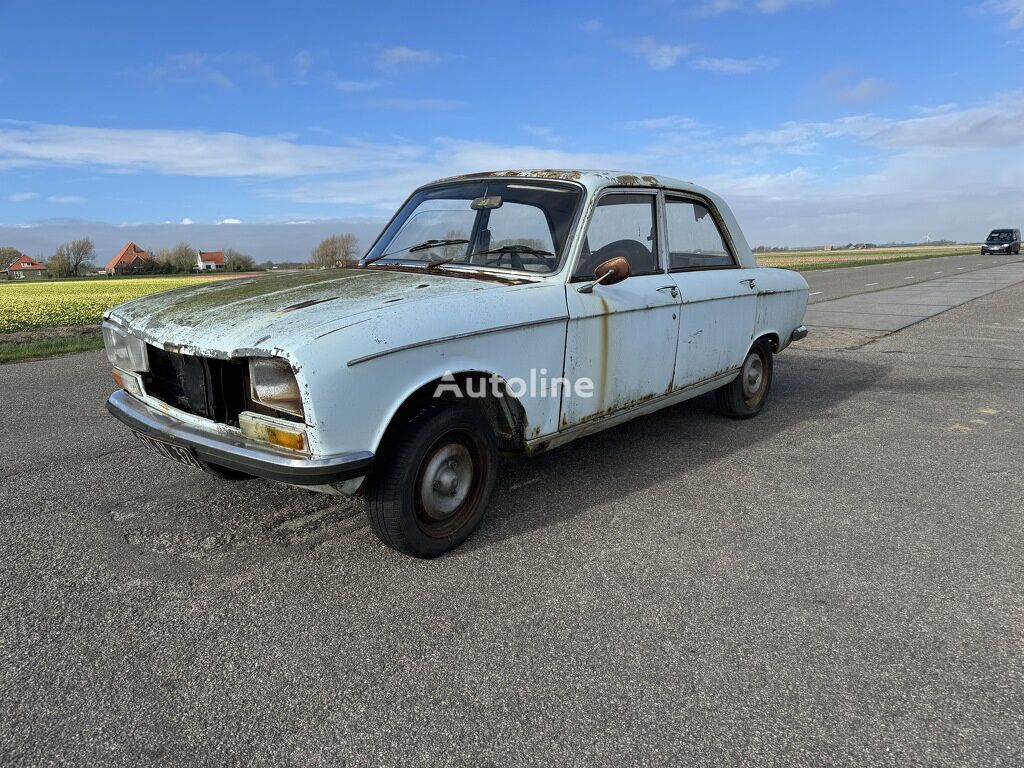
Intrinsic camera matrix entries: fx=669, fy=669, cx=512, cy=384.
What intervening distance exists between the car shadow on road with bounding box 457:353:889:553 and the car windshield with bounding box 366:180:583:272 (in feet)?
3.97

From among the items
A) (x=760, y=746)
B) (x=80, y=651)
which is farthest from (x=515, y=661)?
(x=80, y=651)

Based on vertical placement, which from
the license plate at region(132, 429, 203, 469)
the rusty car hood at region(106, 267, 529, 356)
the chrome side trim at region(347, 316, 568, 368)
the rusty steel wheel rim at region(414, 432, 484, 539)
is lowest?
the rusty steel wheel rim at region(414, 432, 484, 539)

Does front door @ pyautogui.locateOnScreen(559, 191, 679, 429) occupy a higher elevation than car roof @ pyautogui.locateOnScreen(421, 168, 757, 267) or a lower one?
lower

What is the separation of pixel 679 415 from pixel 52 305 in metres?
14.3

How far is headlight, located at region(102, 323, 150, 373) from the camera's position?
2.94m

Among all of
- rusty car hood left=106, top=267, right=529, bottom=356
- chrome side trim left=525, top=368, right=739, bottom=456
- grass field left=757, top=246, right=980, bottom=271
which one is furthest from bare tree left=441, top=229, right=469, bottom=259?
grass field left=757, top=246, right=980, bottom=271

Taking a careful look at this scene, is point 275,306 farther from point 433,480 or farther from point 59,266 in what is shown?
point 59,266

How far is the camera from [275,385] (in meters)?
2.44

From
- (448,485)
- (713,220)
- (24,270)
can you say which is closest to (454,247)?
(448,485)

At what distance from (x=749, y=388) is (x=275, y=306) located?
364 centimetres

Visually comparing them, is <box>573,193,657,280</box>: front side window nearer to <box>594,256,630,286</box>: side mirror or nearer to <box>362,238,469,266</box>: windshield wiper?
<box>594,256,630,286</box>: side mirror

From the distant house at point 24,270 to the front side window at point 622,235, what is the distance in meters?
58.2

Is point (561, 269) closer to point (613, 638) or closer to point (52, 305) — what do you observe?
point (613, 638)

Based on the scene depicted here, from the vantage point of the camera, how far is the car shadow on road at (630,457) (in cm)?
338
